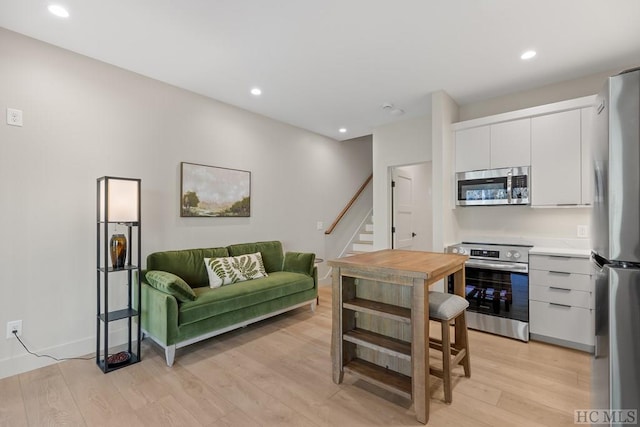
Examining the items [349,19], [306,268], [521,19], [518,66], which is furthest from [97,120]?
[518,66]

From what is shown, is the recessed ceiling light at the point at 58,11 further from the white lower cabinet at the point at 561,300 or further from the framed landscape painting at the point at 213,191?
the white lower cabinet at the point at 561,300

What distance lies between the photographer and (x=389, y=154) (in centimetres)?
454

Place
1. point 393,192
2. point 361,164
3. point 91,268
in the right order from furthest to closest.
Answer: point 361,164 → point 393,192 → point 91,268

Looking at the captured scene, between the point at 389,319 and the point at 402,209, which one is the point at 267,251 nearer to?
the point at 389,319

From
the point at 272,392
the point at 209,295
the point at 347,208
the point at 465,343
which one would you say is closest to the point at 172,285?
the point at 209,295

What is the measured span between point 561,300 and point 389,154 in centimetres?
280

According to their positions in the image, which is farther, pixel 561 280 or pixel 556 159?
pixel 556 159

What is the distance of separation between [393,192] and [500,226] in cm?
160

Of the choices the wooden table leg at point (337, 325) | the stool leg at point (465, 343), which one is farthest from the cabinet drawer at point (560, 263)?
the wooden table leg at point (337, 325)

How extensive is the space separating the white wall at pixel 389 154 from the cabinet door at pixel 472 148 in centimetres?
67

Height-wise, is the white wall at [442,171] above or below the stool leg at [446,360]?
above

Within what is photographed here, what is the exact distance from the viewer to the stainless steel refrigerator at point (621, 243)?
0.90 m

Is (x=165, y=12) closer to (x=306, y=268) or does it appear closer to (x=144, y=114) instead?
(x=144, y=114)

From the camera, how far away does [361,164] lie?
624 cm
